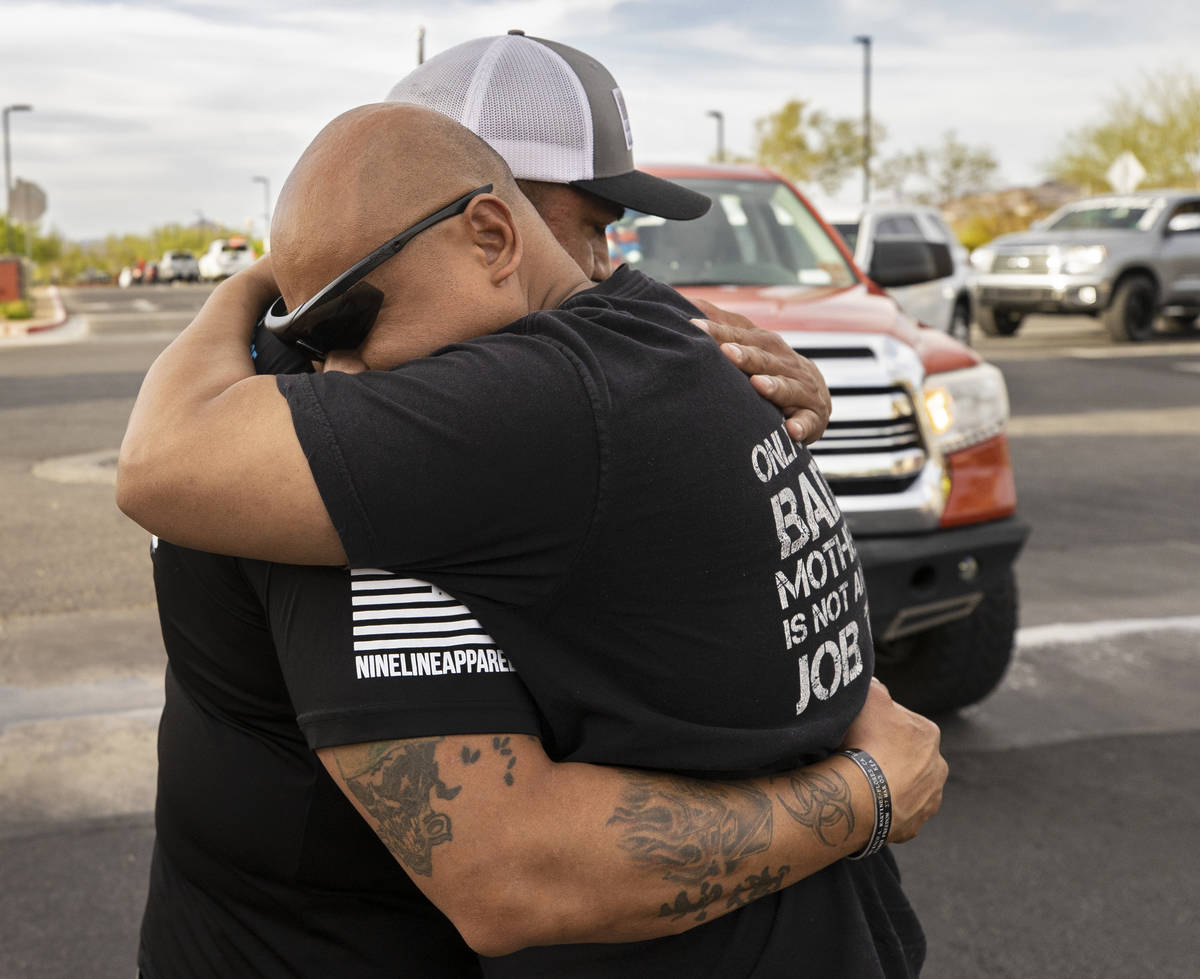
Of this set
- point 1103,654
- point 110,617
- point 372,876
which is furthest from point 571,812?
point 110,617

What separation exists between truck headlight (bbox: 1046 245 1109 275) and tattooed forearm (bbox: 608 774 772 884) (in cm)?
Result: 1927

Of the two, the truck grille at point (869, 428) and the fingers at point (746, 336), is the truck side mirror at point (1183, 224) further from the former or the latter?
the fingers at point (746, 336)


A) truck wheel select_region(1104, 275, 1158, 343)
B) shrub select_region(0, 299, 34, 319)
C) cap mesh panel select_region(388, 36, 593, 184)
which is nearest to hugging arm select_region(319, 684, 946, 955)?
cap mesh panel select_region(388, 36, 593, 184)

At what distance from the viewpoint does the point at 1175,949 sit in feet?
10.9

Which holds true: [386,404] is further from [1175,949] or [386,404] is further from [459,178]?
[1175,949]

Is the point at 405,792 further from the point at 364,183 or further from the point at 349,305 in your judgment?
the point at 364,183

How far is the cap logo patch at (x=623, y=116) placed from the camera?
171 cm

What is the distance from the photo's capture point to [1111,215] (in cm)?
2078

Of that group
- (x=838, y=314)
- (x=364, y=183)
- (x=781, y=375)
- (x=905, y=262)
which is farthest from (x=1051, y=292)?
(x=364, y=183)

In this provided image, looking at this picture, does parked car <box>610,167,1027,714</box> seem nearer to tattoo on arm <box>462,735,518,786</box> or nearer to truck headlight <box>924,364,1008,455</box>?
truck headlight <box>924,364,1008,455</box>

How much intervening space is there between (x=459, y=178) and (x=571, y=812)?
60cm

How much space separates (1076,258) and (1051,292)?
0.59 meters

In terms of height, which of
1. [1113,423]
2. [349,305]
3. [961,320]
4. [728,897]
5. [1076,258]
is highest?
[349,305]

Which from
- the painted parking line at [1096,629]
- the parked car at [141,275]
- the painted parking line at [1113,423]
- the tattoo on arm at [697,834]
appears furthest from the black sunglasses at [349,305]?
the parked car at [141,275]
